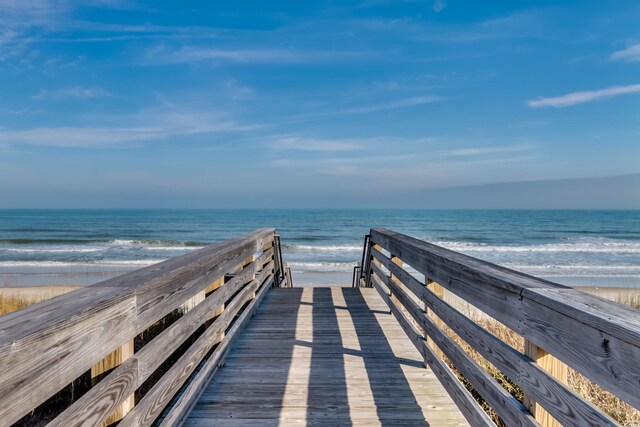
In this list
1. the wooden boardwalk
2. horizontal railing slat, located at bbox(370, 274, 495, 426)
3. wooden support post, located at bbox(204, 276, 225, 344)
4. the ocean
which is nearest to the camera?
horizontal railing slat, located at bbox(370, 274, 495, 426)

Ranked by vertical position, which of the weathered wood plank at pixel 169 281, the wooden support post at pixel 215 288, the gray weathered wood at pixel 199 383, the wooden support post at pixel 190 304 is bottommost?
the wooden support post at pixel 190 304

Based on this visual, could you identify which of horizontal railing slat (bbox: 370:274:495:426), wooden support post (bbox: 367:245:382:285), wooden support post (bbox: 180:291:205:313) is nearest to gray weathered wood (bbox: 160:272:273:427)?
horizontal railing slat (bbox: 370:274:495:426)

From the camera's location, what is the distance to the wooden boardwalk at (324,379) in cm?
246

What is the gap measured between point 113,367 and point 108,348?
17 cm

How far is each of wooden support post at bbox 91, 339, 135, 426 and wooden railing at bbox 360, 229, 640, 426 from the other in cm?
170

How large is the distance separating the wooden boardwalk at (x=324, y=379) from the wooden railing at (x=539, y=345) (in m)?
0.31

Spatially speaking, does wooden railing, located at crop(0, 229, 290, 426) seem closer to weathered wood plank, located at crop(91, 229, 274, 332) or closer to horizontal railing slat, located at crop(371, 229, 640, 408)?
weathered wood plank, located at crop(91, 229, 274, 332)

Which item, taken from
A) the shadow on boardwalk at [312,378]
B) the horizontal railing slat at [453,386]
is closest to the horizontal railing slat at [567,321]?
the horizontal railing slat at [453,386]

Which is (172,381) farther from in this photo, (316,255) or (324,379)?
(316,255)

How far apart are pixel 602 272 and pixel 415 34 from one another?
1439 centimetres

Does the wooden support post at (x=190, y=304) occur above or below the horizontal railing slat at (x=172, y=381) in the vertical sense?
below

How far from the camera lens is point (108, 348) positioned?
1.39 metres

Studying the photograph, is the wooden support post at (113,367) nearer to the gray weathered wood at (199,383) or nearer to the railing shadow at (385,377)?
the gray weathered wood at (199,383)

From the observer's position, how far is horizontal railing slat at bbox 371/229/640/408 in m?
1.02
